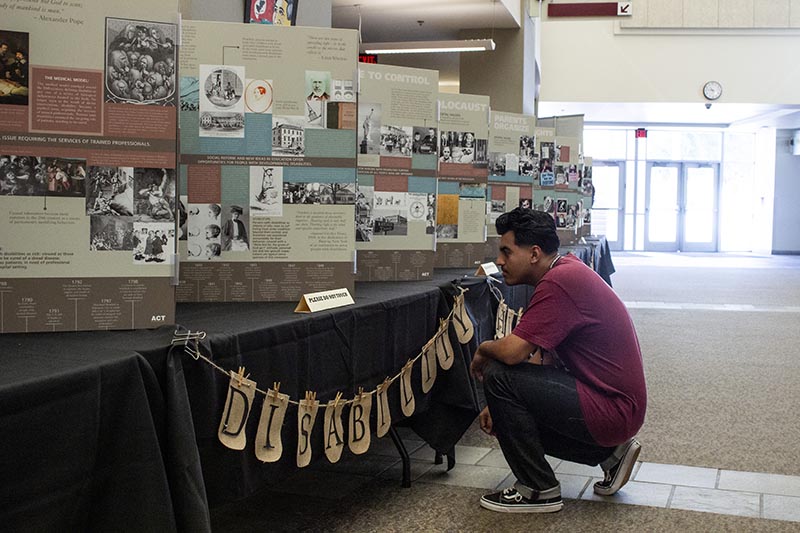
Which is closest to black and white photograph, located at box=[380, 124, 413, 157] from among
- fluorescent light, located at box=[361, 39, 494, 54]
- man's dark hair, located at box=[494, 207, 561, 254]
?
man's dark hair, located at box=[494, 207, 561, 254]

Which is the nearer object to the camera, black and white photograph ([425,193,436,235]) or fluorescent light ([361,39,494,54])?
black and white photograph ([425,193,436,235])

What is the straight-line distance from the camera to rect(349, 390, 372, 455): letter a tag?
248 centimetres

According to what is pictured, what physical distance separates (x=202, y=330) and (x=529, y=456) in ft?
4.57

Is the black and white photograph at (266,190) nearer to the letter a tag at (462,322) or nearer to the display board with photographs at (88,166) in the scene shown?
the display board with photographs at (88,166)

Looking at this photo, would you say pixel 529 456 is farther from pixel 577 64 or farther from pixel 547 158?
pixel 577 64

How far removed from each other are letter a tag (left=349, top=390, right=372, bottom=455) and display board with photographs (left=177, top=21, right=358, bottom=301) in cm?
34

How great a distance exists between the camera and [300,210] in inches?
99.3

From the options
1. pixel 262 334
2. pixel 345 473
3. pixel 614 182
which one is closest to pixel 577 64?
pixel 614 182

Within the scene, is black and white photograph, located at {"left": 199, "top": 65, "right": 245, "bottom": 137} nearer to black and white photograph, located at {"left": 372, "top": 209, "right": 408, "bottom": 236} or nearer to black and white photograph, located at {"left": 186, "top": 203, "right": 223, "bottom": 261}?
black and white photograph, located at {"left": 186, "top": 203, "right": 223, "bottom": 261}

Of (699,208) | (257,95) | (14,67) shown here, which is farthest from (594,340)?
(699,208)

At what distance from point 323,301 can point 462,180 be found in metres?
1.94

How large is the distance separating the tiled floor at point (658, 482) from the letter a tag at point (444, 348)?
0.44 metres

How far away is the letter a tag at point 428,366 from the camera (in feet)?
9.79

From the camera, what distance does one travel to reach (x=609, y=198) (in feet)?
72.7
